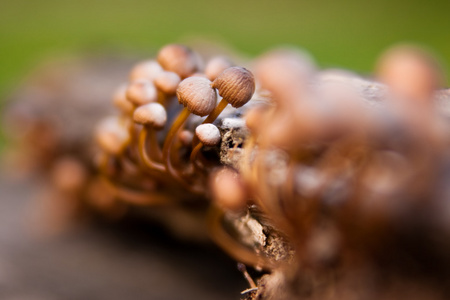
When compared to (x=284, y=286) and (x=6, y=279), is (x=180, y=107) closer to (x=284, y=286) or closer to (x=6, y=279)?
(x=284, y=286)

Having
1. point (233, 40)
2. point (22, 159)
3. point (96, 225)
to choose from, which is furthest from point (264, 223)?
point (233, 40)

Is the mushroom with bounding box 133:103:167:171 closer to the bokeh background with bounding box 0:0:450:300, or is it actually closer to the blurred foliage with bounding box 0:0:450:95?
the bokeh background with bounding box 0:0:450:300

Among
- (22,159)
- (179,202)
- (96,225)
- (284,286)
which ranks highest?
(22,159)

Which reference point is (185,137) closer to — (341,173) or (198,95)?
(198,95)

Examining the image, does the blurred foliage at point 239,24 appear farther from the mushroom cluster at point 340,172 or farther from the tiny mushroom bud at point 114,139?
the mushroom cluster at point 340,172

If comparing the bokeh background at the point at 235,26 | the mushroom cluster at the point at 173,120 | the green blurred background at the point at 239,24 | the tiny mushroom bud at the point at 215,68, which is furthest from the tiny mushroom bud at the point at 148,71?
the green blurred background at the point at 239,24

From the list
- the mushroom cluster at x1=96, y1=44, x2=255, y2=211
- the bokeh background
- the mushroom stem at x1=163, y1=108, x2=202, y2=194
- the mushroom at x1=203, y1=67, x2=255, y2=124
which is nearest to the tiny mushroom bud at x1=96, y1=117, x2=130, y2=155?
the mushroom cluster at x1=96, y1=44, x2=255, y2=211
